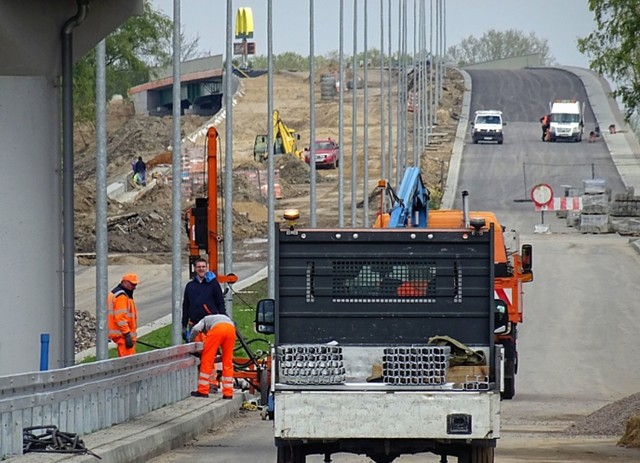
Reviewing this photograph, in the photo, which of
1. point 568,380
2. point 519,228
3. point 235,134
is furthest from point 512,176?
point 568,380

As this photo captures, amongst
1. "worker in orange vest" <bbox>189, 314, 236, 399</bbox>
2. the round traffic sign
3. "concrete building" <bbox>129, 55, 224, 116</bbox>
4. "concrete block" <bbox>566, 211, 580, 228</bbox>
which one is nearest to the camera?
"worker in orange vest" <bbox>189, 314, 236, 399</bbox>

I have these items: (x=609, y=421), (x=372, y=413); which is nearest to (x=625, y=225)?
(x=609, y=421)

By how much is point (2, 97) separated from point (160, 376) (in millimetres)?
4457

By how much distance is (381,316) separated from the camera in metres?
14.5

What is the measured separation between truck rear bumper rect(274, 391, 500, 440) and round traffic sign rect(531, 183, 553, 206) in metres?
52.3

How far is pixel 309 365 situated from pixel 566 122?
8975 centimetres

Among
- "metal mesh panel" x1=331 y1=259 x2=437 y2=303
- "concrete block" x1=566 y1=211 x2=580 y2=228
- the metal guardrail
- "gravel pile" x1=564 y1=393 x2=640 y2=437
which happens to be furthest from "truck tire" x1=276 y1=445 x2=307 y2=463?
"concrete block" x1=566 y1=211 x2=580 y2=228

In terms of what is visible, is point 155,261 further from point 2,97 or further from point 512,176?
point 2,97

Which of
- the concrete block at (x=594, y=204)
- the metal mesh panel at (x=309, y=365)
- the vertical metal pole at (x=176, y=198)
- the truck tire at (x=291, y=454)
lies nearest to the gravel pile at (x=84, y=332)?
the vertical metal pole at (x=176, y=198)

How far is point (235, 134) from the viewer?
113812 mm

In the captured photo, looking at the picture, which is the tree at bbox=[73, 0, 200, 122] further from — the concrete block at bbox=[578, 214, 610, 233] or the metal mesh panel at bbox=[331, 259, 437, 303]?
the metal mesh panel at bbox=[331, 259, 437, 303]

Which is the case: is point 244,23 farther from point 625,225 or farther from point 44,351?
point 44,351

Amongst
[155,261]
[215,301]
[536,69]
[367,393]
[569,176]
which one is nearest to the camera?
[367,393]

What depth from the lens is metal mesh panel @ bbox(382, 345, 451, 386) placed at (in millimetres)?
13680
